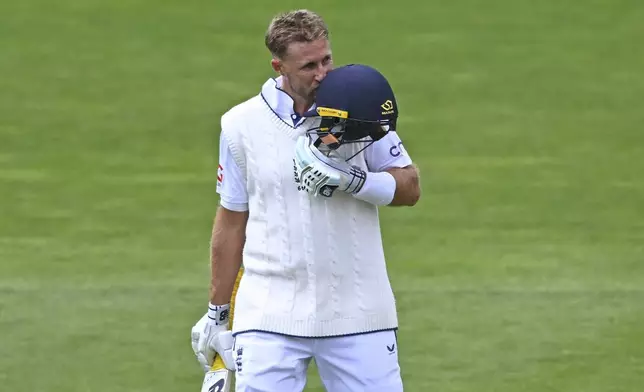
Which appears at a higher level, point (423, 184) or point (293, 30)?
point (293, 30)

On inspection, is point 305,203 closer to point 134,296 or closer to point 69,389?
point 69,389

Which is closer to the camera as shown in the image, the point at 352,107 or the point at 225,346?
the point at 352,107

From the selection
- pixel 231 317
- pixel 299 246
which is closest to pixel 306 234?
pixel 299 246

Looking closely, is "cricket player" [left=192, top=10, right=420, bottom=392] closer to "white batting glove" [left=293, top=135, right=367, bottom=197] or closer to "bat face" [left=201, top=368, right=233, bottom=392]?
"white batting glove" [left=293, top=135, right=367, bottom=197]

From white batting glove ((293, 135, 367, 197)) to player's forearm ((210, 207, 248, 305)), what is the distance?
502 millimetres

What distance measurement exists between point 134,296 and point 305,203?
387cm

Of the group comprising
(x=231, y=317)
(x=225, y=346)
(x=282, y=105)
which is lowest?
(x=225, y=346)

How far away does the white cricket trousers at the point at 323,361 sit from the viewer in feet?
16.6

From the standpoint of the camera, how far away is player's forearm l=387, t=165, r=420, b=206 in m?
5.02

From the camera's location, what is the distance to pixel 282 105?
201 inches

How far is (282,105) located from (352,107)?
15.2 inches

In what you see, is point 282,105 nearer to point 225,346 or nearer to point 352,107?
point 352,107

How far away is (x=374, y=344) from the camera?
510 cm

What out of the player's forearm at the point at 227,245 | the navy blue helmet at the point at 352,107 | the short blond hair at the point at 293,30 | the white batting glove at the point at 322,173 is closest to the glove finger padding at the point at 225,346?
the player's forearm at the point at 227,245
